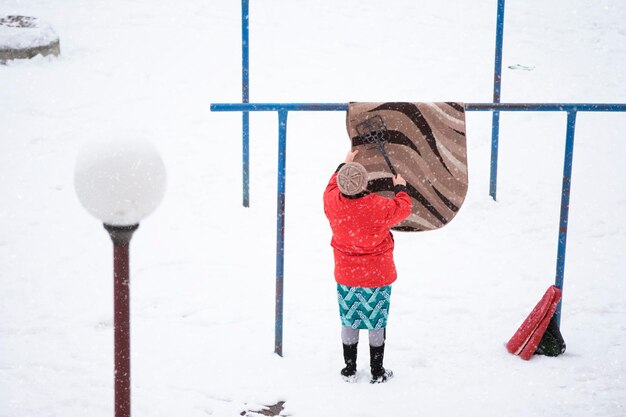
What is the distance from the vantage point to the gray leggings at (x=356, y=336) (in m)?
3.71

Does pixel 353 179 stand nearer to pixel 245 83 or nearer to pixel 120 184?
pixel 120 184

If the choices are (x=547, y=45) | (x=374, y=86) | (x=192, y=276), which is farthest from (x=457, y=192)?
(x=547, y=45)

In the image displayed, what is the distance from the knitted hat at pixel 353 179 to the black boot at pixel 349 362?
0.90 meters

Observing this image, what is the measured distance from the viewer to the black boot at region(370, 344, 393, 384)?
3.76 m

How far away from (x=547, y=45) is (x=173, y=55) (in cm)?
559

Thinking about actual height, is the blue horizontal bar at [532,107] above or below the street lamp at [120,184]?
above

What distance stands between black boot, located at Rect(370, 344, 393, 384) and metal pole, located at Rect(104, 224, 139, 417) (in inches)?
65.7

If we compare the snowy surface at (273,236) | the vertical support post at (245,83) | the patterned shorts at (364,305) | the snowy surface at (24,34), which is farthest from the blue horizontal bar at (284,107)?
the snowy surface at (24,34)

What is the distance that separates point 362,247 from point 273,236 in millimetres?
2058

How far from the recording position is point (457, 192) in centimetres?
393

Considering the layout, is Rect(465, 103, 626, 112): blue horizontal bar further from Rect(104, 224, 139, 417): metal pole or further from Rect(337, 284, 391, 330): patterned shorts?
Rect(104, 224, 139, 417): metal pole

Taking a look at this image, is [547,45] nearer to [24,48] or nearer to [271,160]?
[271,160]

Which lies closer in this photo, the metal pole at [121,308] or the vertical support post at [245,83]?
the metal pole at [121,308]

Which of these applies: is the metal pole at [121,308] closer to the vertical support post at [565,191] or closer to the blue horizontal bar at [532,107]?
the blue horizontal bar at [532,107]
